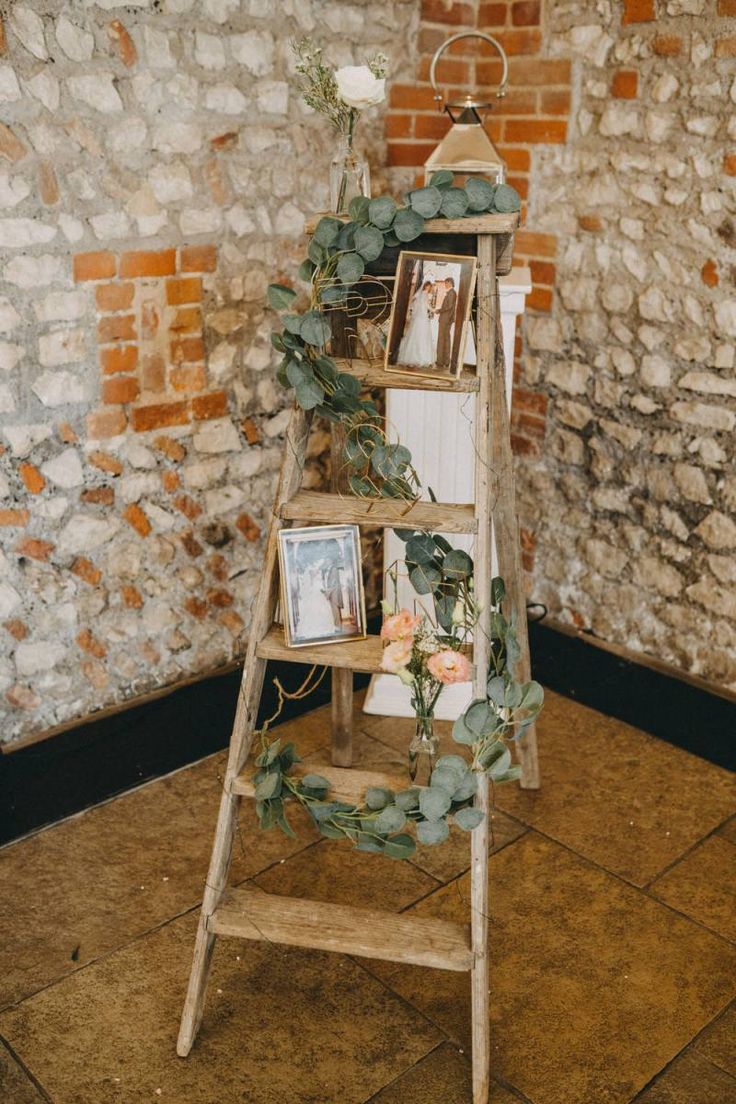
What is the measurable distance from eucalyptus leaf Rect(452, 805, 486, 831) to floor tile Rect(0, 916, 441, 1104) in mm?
479

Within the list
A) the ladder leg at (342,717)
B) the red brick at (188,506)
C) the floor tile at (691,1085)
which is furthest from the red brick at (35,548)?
the floor tile at (691,1085)

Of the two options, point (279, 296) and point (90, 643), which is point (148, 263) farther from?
point (90, 643)

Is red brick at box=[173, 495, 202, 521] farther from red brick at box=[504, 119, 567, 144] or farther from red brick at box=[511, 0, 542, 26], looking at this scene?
red brick at box=[511, 0, 542, 26]

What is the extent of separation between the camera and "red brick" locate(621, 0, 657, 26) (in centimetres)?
270

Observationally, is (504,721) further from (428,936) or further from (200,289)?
(200,289)

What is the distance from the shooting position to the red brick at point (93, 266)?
8.11 ft

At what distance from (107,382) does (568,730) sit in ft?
5.25

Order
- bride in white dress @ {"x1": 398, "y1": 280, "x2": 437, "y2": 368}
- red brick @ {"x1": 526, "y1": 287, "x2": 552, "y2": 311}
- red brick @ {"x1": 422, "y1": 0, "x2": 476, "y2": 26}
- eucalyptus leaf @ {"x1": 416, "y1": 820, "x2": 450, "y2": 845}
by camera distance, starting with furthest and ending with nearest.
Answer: red brick @ {"x1": 526, "y1": 287, "x2": 552, "y2": 311} < red brick @ {"x1": 422, "y1": 0, "x2": 476, "y2": 26} < bride in white dress @ {"x1": 398, "y1": 280, "x2": 437, "y2": 368} < eucalyptus leaf @ {"x1": 416, "y1": 820, "x2": 450, "y2": 845}

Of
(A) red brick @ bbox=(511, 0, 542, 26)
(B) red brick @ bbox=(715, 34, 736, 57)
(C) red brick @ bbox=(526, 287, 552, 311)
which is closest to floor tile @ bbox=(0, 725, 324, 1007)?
(C) red brick @ bbox=(526, 287, 552, 311)

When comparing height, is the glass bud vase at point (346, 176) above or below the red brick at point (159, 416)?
above

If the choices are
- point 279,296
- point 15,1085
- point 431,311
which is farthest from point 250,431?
point 15,1085

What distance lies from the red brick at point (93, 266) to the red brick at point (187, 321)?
219 mm

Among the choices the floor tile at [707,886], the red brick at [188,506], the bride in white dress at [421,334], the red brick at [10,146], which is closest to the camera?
the bride in white dress at [421,334]

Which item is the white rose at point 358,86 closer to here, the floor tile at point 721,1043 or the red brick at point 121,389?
the red brick at point 121,389
